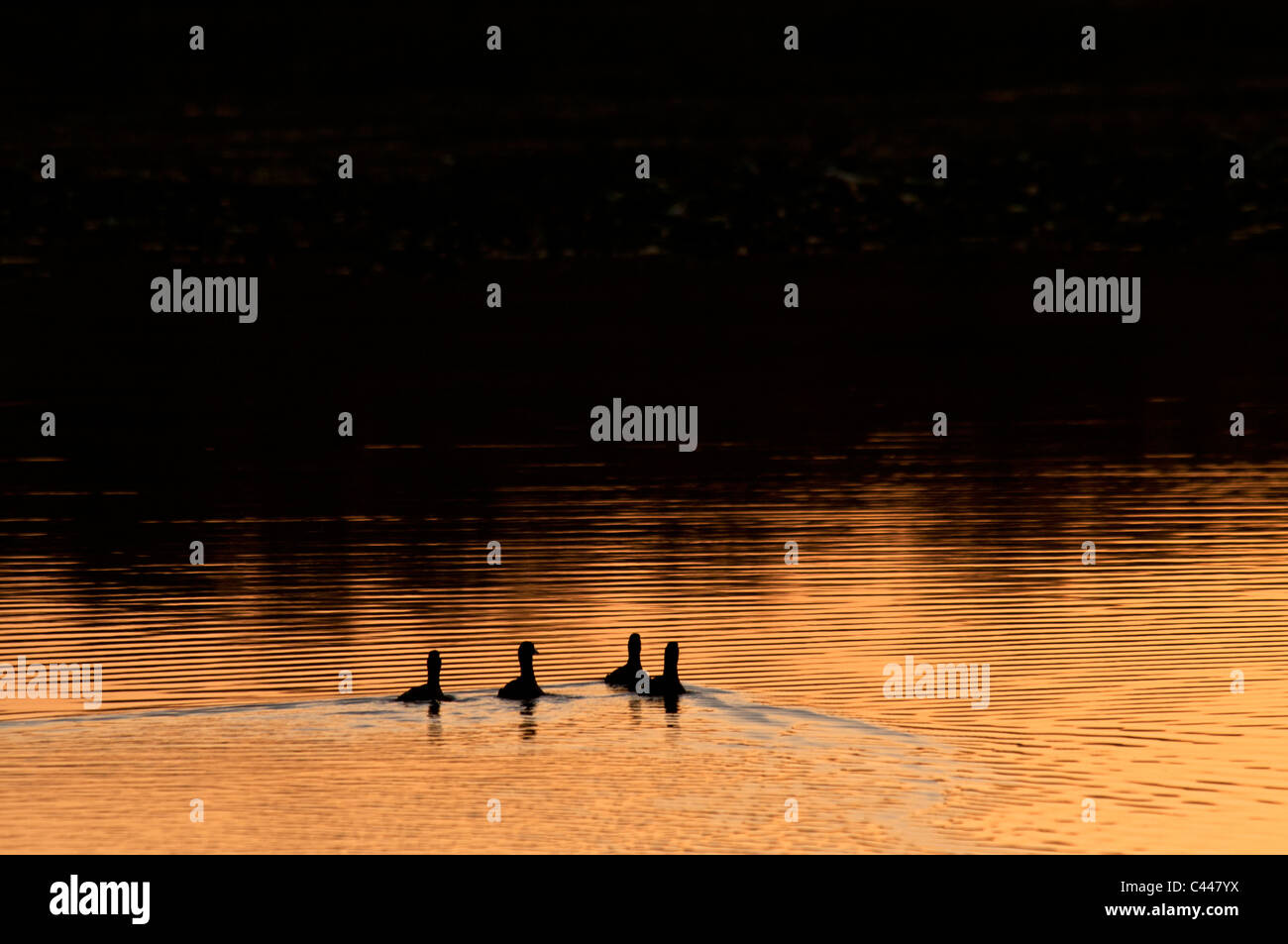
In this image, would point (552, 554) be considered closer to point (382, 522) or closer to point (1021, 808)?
point (382, 522)

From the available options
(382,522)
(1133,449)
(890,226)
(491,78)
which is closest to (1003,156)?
(890,226)

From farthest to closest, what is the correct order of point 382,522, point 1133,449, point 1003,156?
point 1003,156, point 1133,449, point 382,522

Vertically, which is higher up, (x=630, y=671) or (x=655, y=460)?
(x=655, y=460)

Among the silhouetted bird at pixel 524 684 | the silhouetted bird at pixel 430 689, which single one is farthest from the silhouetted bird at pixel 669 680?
the silhouetted bird at pixel 430 689

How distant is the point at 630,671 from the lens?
26.7 meters

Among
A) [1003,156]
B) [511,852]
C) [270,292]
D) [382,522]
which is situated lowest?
[511,852]

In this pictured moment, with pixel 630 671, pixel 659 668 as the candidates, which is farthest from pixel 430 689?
pixel 659 668

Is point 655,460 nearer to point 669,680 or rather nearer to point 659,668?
point 659,668

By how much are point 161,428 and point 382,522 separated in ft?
48.2

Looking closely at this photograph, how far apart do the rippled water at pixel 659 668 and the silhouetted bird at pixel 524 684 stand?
0.92 ft

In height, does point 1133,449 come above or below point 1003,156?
below

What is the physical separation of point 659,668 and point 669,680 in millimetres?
2127

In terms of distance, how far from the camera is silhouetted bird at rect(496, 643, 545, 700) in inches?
1029

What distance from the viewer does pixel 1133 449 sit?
4769 centimetres
